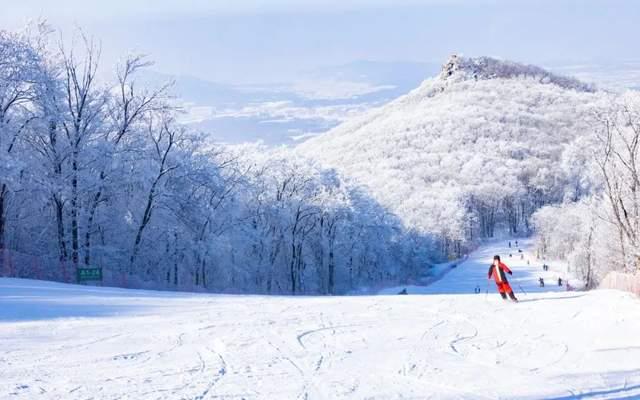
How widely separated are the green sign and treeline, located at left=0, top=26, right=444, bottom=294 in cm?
147

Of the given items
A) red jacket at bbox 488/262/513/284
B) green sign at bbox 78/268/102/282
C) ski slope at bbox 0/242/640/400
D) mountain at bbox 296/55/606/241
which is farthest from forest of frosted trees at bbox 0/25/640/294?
mountain at bbox 296/55/606/241

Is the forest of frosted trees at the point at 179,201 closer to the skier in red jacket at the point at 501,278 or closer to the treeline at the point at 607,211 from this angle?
the treeline at the point at 607,211

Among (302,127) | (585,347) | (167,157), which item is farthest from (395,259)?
(302,127)

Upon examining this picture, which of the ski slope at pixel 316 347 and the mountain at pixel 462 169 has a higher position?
the mountain at pixel 462 169

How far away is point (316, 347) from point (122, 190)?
24.1 meters

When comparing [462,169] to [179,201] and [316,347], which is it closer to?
[179,201]

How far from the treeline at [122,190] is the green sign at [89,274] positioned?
1.47 meters

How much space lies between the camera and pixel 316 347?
1198 cm

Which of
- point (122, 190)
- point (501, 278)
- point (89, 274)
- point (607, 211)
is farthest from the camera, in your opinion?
point (607, 211)

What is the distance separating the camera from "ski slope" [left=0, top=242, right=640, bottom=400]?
944cm

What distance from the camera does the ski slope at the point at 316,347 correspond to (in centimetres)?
944

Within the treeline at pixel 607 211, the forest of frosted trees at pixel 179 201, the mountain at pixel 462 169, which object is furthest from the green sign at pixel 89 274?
the mountain at pixel 462 169

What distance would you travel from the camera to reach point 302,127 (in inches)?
7121

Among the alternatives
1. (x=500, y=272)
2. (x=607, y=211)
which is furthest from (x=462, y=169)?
(x=500, y=272)
